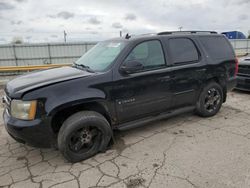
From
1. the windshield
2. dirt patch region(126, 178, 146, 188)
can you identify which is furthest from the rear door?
dirt patch region(126, 178, 146, 188)

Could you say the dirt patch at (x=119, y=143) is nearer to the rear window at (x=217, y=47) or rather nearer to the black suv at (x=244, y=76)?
the rear window at (x=217, y=47)

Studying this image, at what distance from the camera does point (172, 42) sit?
407cm

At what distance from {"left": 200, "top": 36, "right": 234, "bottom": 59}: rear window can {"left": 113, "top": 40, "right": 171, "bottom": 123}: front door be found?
1.30 meters

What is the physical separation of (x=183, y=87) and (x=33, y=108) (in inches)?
107

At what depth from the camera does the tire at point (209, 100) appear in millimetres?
4555

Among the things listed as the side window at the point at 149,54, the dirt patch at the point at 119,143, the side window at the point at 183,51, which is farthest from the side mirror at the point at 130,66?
the dirt patch at the point at 119,143

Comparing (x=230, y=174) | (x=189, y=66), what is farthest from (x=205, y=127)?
(x=230, y=174)

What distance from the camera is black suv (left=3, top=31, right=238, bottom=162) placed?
2.92m

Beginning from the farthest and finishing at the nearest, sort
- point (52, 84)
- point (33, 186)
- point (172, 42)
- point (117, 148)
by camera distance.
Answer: point (172, 42) < point (117, 148) < point (52, 84) < point (33, 186)

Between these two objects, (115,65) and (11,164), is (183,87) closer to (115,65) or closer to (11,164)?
(115,65)

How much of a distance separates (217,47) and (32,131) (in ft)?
13.4

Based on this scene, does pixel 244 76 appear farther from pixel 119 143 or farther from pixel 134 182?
pixel 134 182

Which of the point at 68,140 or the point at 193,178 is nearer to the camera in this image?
the point at 193,178

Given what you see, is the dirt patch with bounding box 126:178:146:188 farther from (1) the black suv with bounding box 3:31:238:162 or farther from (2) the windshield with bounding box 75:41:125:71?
(2) the windshield with bounding box 75:41:125:71
